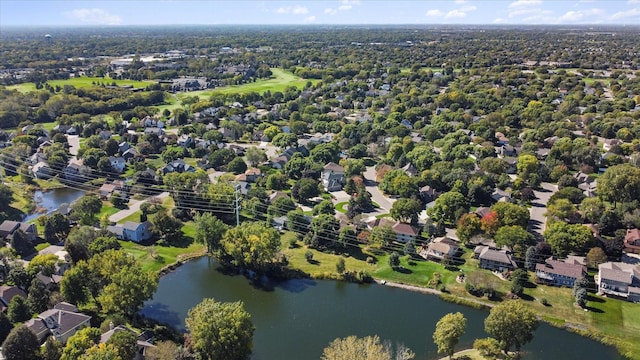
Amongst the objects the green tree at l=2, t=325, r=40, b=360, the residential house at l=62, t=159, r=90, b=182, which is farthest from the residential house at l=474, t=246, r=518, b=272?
the residential house at l=62, t=159, r=90, b=182

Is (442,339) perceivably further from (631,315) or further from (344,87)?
(344,87)

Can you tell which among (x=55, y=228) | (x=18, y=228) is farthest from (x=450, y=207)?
(x=18, y=228)

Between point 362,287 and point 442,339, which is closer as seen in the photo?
point 442,339

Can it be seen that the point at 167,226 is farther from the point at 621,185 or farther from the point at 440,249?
the point at 621,185

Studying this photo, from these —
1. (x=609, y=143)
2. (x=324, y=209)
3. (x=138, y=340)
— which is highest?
(x=609, y=143)

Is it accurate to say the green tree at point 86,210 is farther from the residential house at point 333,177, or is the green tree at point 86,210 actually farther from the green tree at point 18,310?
Result: the residential house at point 333,177

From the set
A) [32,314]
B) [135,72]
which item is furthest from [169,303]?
[135,72]
